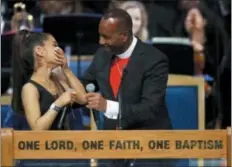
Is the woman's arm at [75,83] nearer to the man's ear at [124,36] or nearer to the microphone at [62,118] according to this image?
the microphone at [62,118]

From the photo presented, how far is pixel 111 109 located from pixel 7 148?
621 mm

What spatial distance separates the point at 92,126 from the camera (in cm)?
515

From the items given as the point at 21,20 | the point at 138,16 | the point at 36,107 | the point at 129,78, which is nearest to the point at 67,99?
the point at 36,107

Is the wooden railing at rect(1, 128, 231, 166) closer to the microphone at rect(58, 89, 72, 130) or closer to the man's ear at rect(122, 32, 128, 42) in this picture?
the microphone at rect(58, 89, 72, 130)

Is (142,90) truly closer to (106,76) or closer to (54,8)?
(106,76)

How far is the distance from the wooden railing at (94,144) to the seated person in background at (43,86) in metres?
0.39

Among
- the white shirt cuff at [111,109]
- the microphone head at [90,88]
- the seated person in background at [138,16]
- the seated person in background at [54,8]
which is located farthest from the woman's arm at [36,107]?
the seated person in background at [54,8]

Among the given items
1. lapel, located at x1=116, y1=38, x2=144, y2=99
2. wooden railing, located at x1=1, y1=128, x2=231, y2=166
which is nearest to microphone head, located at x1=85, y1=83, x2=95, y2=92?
lapel, located at x1=116, y1=38, x2=144, y2=99

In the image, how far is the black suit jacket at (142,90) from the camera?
14.4 feet

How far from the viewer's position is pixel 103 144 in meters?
4.07

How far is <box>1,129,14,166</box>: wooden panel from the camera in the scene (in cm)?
403

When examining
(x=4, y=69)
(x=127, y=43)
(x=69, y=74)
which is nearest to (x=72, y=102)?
(x=69, y=74)

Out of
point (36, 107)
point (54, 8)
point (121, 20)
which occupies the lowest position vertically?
point (36, 107)

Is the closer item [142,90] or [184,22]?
[142,90]
